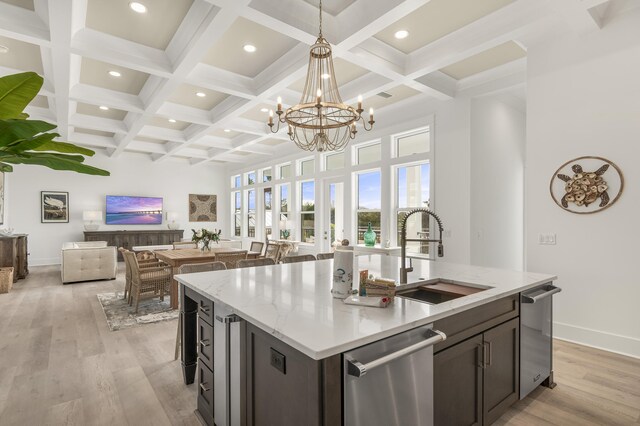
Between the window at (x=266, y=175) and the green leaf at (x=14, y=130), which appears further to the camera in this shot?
the window at (x=266, y=175)

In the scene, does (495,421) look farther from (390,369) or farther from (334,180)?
A: (334,180)

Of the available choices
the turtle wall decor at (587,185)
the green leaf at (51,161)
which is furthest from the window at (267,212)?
the green leaf at (51,161)

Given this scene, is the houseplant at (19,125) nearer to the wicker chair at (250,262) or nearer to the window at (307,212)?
the wicker chair at (250,262)

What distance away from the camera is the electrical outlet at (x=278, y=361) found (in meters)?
1.30

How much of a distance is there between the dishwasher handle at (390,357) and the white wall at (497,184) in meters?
3.62

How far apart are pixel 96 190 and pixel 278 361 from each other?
1024 centimetres

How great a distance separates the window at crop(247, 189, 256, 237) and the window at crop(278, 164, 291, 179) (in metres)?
1.47

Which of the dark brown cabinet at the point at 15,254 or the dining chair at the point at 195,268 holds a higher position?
the dining chair at the point at 195,268

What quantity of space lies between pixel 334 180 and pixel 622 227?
194 inches

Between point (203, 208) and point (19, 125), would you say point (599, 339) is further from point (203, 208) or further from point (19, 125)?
point (203, 208)

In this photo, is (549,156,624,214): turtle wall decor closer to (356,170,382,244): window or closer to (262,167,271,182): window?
(356,170,382,244): window

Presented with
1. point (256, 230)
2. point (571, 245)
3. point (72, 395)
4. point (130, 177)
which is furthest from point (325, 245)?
point (130, 177)

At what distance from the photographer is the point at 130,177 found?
9914 mm

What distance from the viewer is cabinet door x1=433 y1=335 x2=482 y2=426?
157 cm
